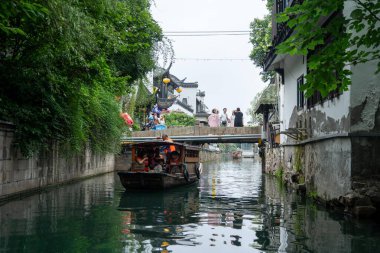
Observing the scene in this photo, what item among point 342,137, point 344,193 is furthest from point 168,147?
point 344,193

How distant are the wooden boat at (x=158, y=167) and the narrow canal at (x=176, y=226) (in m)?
1.92

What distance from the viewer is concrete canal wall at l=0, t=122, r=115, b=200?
11258 millimetres

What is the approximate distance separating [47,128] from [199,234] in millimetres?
7178

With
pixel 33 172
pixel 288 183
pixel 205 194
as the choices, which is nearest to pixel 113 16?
pixel 33 172

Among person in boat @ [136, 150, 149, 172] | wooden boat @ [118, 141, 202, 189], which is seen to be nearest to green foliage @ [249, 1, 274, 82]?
wooden boat @ [118, 141, 202, 189]

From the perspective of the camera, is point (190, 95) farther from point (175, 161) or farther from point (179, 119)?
point (175, 161)

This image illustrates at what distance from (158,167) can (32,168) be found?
14.9 ft

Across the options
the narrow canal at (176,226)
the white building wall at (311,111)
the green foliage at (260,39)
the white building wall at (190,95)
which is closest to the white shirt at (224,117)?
the green foliage at (260,39)

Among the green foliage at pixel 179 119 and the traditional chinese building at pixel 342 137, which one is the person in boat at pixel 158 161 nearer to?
the traditional chinese building at pixel 342 137

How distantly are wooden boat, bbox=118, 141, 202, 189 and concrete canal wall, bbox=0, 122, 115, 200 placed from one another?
2.60m

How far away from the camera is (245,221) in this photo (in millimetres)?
9062

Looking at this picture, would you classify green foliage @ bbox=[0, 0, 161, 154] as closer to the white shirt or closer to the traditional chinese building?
the traditional chinese building

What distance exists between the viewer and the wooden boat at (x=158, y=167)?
1463cm

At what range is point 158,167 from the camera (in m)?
15.8
